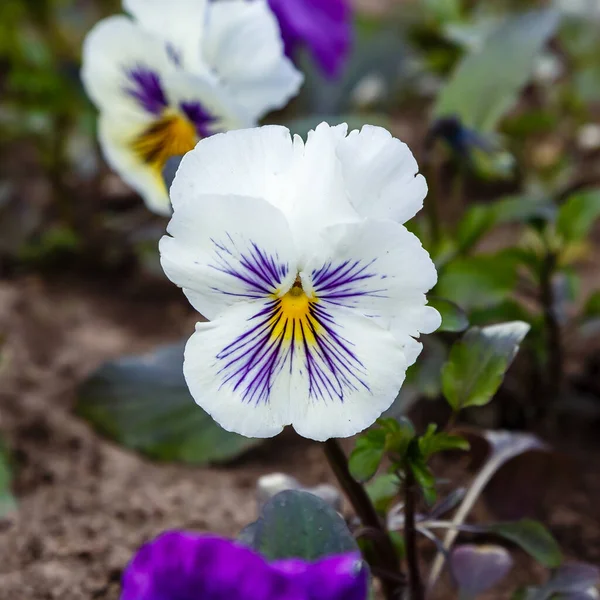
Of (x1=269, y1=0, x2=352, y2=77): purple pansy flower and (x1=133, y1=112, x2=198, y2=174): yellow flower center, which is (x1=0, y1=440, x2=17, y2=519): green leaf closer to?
(x1=133, y1=112, x2=198, y2=174): yellow flower center

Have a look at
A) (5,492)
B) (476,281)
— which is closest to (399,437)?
(476,281)

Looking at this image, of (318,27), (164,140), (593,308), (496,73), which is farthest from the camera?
(318,27)

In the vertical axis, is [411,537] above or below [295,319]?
below

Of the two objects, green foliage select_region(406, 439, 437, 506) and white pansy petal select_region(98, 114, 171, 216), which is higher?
white pansy petal select_region(98, 114, 171, 216)

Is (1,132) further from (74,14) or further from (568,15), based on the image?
(568,15)

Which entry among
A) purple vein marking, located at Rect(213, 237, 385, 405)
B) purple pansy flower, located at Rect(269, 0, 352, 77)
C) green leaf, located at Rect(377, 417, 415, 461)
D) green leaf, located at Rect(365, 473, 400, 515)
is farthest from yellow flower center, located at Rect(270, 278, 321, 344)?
purple pansy flower, located at Rect(269, 0, 352, 77)

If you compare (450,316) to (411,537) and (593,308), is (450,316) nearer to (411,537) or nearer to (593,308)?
(411,537)

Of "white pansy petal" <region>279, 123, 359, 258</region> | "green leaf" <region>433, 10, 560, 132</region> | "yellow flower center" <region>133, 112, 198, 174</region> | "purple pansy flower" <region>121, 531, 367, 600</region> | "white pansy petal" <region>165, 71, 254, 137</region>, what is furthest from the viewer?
"green leaf" <region>433, 10, 560, 132</region>
